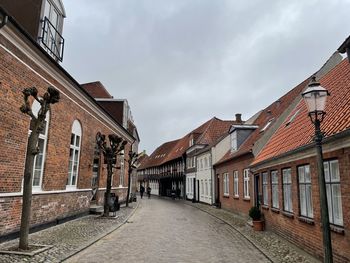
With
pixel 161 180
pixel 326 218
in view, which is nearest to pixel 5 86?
pixel 326 218

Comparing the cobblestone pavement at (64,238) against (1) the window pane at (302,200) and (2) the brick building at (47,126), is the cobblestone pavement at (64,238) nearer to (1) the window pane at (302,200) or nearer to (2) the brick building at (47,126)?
(2) the brick building at (47,126)

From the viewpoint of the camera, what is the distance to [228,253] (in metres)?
8.90

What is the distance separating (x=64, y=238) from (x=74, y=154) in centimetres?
578

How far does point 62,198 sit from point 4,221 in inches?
173

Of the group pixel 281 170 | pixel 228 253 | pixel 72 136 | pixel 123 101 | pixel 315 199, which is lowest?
pixel 228 253

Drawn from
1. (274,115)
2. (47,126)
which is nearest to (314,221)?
(47,126)

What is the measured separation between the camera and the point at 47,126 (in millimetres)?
12305

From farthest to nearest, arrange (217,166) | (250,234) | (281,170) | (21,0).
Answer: (217,166) → (21,0) → (250,234) → (281,170)

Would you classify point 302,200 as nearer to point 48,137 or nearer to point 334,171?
point 334,171

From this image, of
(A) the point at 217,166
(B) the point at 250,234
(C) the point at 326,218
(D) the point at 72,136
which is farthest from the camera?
(A) the point at 217,166

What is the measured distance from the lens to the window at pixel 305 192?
917cm

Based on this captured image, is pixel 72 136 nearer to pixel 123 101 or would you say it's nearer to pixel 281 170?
pixel 281 170

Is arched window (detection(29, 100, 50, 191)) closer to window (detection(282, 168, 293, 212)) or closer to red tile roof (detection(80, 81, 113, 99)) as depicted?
window (detection(282, 168, 293, 212))

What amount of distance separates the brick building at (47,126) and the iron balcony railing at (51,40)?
1.5 inches
